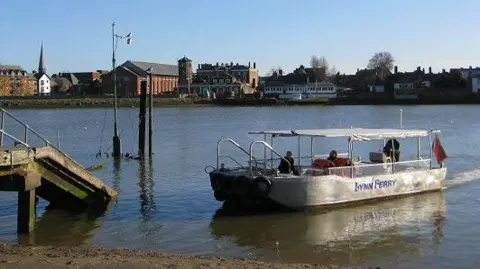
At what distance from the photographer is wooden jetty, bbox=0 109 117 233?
17375 millimetres

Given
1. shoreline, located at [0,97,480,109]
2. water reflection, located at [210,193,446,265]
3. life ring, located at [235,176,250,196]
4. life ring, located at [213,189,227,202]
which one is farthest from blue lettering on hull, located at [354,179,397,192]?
shoreline, located at [0,97,480,109]

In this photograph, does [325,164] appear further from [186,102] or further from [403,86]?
[403,86]

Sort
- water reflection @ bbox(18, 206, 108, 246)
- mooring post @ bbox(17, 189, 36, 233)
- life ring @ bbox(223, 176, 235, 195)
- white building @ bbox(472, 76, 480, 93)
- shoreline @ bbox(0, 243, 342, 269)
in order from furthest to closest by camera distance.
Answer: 1. white building @ bbox(472, 76, 480, 93)
2. life ring @ bbox(223, 176, 235, 195)
3. mooring post @ bbox(17, 189, 36, 233)
4. water reflection @ bbox(18, 206, 108, 246)
5. shoreline @ bbox(0, 243, 342, 269)

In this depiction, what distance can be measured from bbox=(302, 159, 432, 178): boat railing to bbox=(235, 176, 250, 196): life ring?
2.28 metres

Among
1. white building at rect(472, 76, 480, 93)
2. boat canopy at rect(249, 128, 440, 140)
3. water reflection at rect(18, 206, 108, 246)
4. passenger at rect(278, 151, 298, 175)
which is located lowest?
water reflection at rect(18, 206, 108, 246)

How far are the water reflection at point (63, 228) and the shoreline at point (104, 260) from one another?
8.62ft

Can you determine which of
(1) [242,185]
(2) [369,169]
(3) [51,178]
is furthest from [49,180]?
(2) [369,169]

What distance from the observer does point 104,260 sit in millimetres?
13156

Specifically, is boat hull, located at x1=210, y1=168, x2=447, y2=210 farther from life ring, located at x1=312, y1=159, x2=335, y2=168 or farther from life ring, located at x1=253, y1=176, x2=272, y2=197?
life ring, located at x1=312, y1=159, x2=335, y2=168

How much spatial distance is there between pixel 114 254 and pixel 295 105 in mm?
166581

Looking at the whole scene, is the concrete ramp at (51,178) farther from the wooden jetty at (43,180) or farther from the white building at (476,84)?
the white building at (476,84)

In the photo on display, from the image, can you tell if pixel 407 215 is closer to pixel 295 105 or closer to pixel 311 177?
pixel 311 177

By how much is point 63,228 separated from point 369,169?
451 inches

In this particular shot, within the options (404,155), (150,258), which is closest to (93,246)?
(150,258)
